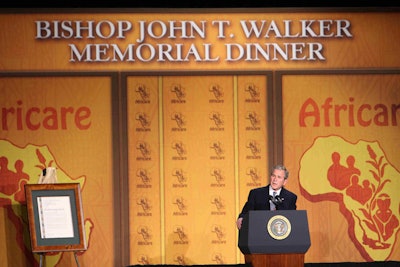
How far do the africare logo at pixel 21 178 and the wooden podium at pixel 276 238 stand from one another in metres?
2.38

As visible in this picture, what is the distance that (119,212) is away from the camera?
25.9ft

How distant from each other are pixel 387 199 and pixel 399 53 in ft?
4.59

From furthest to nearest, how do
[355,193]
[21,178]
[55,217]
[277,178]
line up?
1. [355,193]
2. [21,178]
3. [55,217]
4. [277,178]

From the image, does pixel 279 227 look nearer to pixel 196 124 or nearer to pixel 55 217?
pixel 55 217

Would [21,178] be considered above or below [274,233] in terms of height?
above

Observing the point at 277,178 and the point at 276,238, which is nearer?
the point at 276,238

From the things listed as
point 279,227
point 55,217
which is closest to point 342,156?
point 279,227

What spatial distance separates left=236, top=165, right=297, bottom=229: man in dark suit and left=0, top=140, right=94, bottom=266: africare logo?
192 centimetres

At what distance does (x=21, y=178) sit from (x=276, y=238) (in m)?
2.96

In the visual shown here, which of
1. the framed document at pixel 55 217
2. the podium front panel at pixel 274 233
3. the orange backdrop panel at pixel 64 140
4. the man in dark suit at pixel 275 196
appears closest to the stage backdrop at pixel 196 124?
the orange backdrop panel at pixel 64 140

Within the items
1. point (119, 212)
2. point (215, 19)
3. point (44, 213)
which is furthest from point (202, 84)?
→ point (44, 213)

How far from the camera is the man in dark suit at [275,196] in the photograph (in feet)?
21.5

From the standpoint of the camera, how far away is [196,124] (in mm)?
7969

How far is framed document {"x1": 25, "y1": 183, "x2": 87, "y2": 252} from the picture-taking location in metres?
6.80
